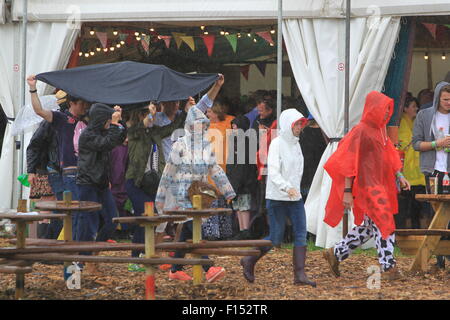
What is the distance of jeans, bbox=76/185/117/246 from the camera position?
8.95 m

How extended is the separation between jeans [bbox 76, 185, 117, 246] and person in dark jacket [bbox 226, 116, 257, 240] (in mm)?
3065

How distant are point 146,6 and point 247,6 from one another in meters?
1.16

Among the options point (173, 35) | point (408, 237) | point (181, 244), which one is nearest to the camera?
point (181, 244)

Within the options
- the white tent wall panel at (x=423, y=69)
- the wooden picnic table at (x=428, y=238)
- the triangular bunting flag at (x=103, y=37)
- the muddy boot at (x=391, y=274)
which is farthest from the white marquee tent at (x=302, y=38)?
the white tent wall panel at (x=423, y=69)

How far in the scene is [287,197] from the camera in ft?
28.4

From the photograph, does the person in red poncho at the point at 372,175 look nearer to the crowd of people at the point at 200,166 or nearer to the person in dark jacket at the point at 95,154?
the crowd of people at the point at 200,166

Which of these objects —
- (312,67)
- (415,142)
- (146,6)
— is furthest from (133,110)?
(415,142)

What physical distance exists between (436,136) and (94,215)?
11.8 feet

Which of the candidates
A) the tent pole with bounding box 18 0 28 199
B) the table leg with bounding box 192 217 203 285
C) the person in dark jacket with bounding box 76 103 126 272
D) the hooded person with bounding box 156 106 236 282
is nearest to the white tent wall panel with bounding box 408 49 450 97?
the tent pole with bounding box 18 0 28 199

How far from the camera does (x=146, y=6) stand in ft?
38.4

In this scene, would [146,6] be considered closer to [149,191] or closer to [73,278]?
[149,191]

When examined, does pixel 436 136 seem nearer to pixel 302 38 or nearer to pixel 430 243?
pixel 430 243

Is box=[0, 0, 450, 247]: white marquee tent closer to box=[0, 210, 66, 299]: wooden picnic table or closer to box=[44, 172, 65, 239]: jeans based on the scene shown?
box=[44, 172, 65, 239]: jeans

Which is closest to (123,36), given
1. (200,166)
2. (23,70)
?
(23,70)
